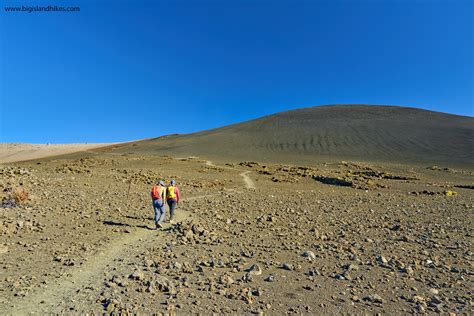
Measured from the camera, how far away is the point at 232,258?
8.53m

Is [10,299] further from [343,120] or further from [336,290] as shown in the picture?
[343,120]

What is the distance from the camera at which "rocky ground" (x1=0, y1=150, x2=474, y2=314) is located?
6215 millimetres

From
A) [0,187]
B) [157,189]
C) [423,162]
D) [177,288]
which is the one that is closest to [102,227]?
[157,189]

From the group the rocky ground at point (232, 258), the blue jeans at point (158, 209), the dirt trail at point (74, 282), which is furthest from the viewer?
the blue jeans at point (158, 209)

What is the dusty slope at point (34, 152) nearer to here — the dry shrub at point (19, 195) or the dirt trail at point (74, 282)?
the dry shrub at point (19, 195)

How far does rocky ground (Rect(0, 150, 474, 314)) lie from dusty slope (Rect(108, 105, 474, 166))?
3732 cm

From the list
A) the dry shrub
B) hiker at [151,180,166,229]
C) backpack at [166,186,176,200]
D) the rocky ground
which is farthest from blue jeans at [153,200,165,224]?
the dry shrub

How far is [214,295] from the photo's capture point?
645 cm

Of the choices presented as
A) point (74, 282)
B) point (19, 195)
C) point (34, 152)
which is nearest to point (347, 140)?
point (19, 195)

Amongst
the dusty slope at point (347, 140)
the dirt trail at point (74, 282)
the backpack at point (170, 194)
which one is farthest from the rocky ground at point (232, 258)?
the dusty slope at point (347, 140)

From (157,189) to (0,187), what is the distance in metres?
9.64

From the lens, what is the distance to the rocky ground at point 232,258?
6215 mm

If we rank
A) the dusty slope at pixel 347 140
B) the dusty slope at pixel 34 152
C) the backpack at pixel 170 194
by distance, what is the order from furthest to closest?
the dusty slope at pixel 34 152
the dusty slope at pixel 347 140
the backpack at pixel 170 194

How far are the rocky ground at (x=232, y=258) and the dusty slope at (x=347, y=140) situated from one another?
37.3m
